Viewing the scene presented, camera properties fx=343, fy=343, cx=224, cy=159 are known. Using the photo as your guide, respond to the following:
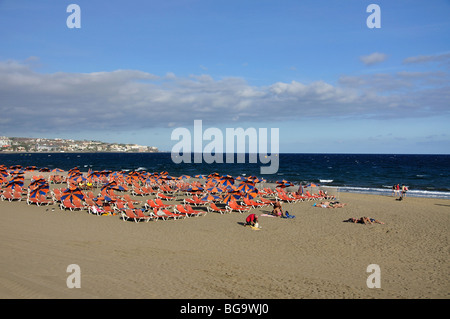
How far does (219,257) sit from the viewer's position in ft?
28.3

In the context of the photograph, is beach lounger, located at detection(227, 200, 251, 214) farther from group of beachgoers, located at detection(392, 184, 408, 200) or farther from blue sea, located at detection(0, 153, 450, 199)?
blue sea, located at detection(0, 153, 450, 199)

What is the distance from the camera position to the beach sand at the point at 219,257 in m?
6.32

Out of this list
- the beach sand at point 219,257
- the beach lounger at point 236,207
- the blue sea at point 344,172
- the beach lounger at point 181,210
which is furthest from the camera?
the blue sea at point 344,172

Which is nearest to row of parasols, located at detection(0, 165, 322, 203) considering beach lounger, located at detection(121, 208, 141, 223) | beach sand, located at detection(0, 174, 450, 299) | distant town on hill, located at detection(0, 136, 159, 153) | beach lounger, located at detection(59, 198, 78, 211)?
beach lounger, located at detection(59, 198, 78, 211)

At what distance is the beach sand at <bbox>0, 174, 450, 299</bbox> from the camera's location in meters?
6.32

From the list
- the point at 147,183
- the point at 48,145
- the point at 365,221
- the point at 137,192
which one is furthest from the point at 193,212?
the point at 48,145

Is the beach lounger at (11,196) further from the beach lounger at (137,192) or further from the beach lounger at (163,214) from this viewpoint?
the beach lounger at (163,214)

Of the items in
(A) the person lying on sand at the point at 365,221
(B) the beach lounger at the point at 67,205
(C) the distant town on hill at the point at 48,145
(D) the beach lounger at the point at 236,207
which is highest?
(C) the distant town on hill at the point at 48,145

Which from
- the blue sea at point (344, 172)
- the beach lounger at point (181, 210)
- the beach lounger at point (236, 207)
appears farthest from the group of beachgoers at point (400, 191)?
the beach lounger at point (181, 210)
